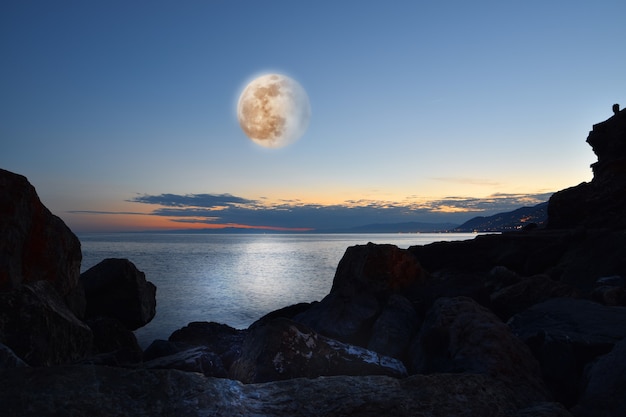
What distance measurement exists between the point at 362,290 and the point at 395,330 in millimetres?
3116

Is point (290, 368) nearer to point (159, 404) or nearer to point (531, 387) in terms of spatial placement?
point (159, 404)

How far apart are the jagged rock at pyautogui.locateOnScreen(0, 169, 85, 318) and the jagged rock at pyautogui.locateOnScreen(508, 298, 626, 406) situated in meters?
9.53

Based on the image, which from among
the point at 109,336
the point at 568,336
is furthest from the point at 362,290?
the point at 109,336

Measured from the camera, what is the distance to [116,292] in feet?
48.6

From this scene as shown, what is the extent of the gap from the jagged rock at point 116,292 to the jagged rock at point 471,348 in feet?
37.9

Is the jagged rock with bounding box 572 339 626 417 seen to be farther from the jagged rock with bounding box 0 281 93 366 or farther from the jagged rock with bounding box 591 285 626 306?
the jagged rock with bounding box 0 281 93 366

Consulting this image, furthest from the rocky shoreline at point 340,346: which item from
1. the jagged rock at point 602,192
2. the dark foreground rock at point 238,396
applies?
the jagged rock at point 602,192

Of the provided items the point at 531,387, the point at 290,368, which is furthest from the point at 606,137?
the point at 290,368

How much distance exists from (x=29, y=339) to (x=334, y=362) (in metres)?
4.78

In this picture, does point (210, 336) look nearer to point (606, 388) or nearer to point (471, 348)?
point (471, 348)

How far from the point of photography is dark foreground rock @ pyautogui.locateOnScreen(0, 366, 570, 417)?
3.19m

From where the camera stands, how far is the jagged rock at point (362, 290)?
10.1 metres

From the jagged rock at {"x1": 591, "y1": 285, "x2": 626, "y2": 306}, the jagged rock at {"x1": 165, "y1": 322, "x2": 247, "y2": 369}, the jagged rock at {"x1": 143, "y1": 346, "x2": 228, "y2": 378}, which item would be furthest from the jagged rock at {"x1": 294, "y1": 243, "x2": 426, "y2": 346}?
the jagged rock at {"x1": 591, "y1": 285, "x2": 626, "y2": 306}

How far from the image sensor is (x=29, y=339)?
6180 mm
